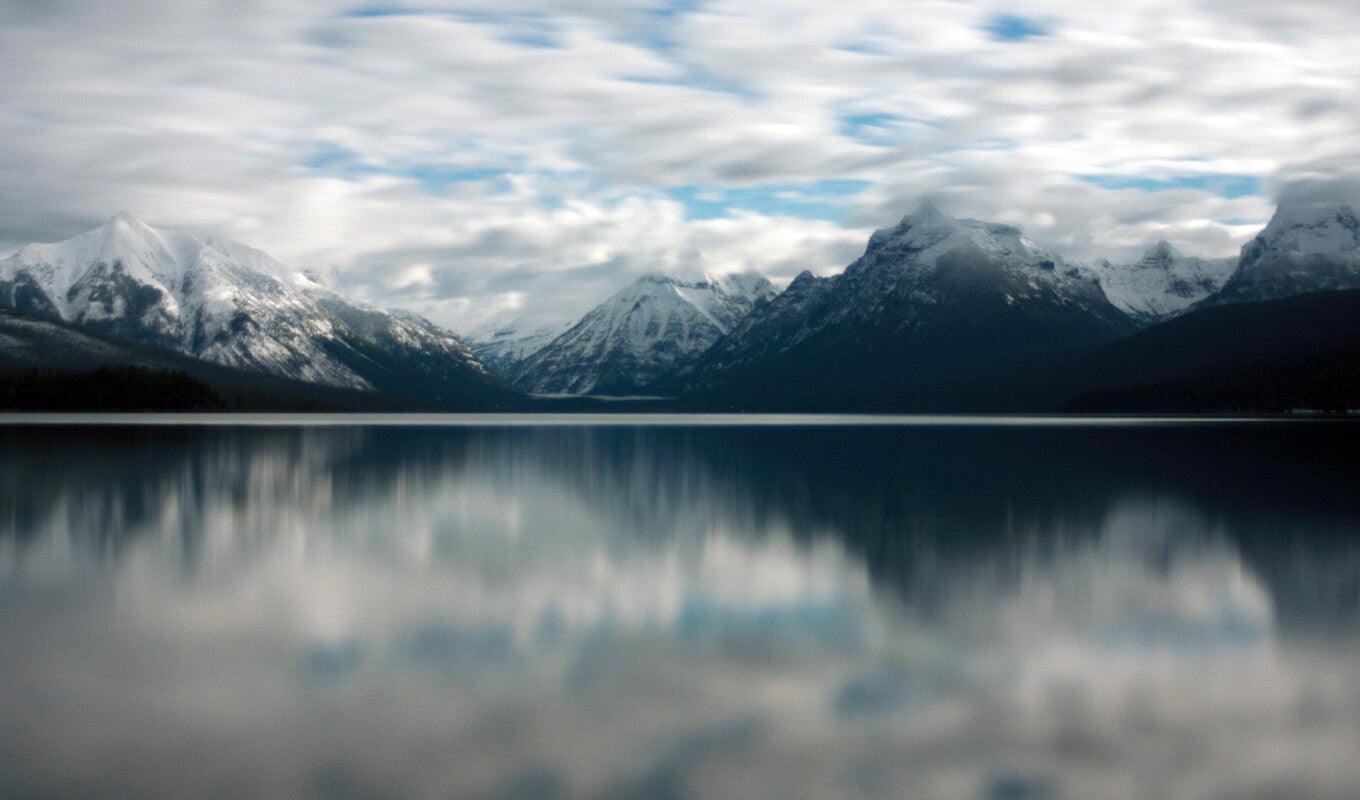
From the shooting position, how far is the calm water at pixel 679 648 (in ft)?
46.7

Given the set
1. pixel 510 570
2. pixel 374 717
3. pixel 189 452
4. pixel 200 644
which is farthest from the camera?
pixel 189 452

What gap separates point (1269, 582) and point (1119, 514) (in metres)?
14.2

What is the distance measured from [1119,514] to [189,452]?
65.5 m

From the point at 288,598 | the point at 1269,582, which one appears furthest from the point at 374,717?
the point at 1269,582

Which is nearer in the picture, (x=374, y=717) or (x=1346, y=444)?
(x=374, y=717)

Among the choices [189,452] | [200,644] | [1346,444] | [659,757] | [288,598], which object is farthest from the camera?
[1346,444]

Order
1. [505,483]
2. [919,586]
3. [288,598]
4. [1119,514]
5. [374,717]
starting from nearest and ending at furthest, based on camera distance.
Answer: [374,717], [288,598], [919,586], [1119,514], [505,483]

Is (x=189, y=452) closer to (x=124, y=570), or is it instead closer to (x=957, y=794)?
(x=124, y=570)

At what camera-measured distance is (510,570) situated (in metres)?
29.4

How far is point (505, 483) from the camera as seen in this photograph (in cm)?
5797

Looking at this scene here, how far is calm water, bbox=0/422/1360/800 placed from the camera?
1423cm

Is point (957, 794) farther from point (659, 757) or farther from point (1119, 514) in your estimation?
point (1119, 514)

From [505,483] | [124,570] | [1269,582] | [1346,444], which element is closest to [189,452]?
[505,483]

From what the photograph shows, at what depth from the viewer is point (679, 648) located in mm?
20766
